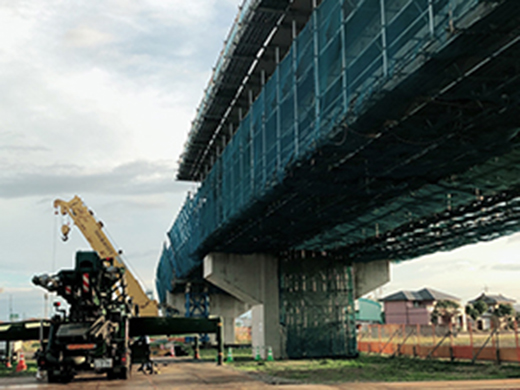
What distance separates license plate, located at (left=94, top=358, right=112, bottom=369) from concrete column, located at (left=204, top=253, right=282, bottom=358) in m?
20.2

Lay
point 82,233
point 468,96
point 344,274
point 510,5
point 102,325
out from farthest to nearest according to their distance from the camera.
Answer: point 82,233 → point 344,274 → point 102,325 → point 468,96 → point 510,5

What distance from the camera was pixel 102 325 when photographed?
66.6 feet

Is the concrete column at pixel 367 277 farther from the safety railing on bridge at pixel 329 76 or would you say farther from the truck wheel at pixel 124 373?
the truck wheel at pixel 124 373

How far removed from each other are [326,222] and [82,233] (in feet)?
108

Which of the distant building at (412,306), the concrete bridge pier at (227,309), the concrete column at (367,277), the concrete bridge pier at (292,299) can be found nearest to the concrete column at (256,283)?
the concrete bridge pier at (292,299)

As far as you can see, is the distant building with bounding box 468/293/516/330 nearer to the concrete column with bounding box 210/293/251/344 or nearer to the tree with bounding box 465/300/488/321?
the tree with bounding box 465/300/488/321

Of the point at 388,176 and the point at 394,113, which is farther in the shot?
the point at 388,176

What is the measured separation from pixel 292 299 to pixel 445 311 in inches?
2711

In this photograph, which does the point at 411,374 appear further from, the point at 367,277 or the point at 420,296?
the point at 420,296

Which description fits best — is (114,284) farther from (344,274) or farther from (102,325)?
(344,274)

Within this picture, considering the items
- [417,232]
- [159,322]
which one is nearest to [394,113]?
[159,322]

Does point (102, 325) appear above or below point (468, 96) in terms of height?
below

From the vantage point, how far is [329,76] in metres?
18.6

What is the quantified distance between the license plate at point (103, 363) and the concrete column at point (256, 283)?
2019 cm
